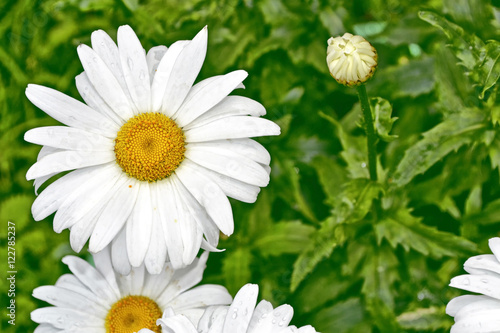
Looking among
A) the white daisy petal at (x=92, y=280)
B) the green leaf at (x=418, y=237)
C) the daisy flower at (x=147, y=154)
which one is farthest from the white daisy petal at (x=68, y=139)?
the green leaf at (x=418, y=237)

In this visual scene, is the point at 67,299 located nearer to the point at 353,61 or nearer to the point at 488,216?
the point at 353,61

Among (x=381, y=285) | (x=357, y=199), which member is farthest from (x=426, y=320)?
(x=357, y=199)

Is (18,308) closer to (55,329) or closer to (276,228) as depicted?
(55,329)

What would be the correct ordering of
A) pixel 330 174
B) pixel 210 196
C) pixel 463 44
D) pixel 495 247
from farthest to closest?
pixel 330 174 → pixel 463 44 → pixel 210 196 → pixel 495 247

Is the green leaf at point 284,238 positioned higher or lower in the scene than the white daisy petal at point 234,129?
lower

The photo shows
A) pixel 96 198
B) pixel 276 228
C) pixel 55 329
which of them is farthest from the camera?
pixel 276 228

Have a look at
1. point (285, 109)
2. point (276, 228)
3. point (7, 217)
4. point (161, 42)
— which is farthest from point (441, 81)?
point (7, 217)

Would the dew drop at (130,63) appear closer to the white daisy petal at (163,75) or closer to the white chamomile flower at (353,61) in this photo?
the white daisy petal at (163,75)
